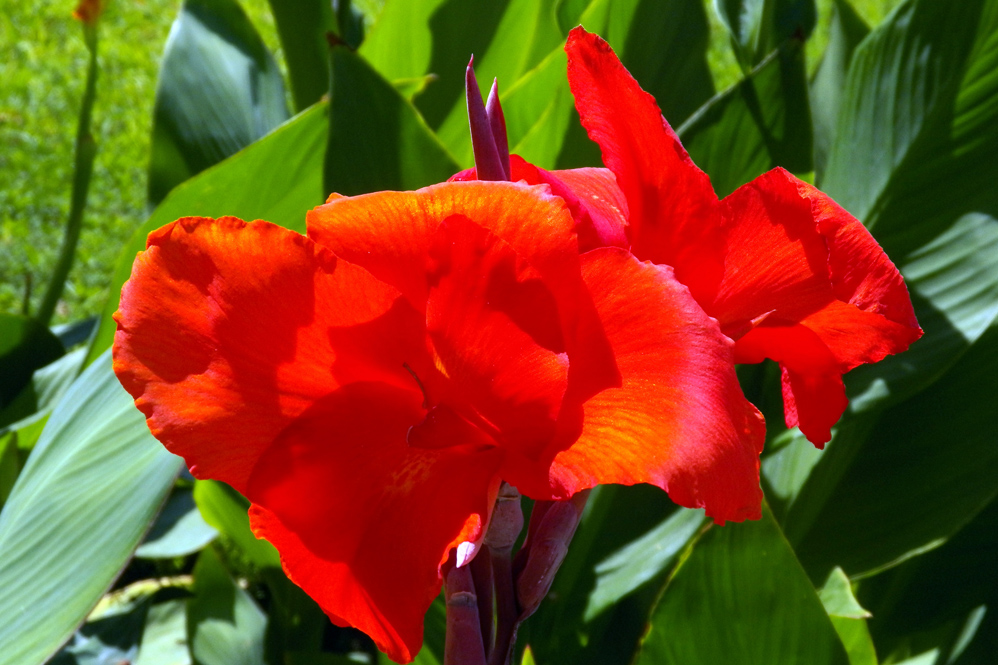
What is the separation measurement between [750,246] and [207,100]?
0.84 metres

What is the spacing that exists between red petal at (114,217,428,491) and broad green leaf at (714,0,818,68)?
0.66 metres

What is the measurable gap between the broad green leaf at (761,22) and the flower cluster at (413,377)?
63 centimetres

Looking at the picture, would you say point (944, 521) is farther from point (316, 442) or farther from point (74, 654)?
point (74, 654)

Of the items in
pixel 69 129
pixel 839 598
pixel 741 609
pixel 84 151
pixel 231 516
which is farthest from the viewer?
pixel 69 129

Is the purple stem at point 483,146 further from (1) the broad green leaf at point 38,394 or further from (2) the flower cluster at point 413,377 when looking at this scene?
(1) the broad green leaf at point 38,394

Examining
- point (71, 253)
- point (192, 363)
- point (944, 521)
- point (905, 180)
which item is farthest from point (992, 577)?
point (71, 253)

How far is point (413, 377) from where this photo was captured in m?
0.35

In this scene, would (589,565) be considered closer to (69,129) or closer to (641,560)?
(641,560)

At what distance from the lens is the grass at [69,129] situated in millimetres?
2104

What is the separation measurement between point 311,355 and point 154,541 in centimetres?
Answer: 87

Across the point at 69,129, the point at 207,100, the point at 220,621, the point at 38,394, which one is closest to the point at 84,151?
the point at 207,100

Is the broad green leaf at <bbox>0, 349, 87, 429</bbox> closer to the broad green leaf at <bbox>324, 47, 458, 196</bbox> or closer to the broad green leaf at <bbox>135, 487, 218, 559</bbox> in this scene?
the broad green leaf at <bbox>135, 487, 218, 559</bbox>

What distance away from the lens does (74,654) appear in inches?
36.3

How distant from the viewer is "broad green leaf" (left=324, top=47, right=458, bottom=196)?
733mm
